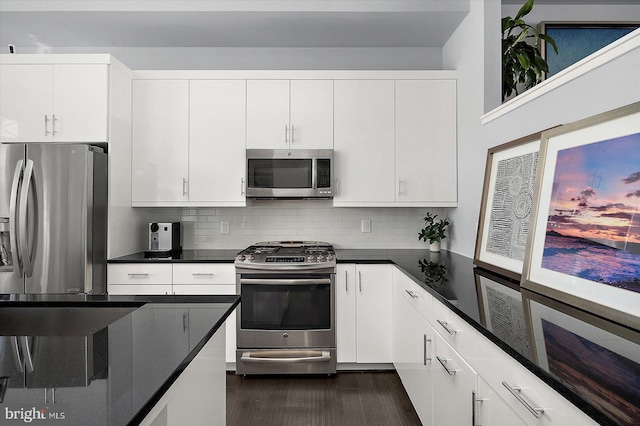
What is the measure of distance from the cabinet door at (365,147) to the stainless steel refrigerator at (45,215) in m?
1.79

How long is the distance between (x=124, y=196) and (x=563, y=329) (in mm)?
3085

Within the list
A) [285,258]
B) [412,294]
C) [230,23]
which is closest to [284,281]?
[285,258]

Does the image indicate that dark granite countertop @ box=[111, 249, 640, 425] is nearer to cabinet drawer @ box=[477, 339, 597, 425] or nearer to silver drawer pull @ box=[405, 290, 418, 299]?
cabinet drawer @ box=[477, 339, 597, 425]

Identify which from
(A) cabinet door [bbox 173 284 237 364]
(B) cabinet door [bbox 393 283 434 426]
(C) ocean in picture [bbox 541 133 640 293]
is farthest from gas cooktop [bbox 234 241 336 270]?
(C) ocean in picture [bbox 541 133 640 293]

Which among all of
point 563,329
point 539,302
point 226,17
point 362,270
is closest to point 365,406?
point 362,270

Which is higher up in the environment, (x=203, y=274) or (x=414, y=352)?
(x=203, y=274)

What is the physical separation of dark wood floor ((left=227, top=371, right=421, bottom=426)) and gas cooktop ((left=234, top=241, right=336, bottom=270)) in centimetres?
82

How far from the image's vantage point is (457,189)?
356 centimetres

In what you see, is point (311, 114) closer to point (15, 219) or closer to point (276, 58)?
point (276, 58)

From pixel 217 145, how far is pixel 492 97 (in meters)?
2.03

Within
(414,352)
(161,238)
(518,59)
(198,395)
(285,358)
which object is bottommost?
(285,358)

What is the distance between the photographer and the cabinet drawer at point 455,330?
154 centimetres

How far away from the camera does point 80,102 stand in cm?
322

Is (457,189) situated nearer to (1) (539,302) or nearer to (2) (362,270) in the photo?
(2) (362,270)
